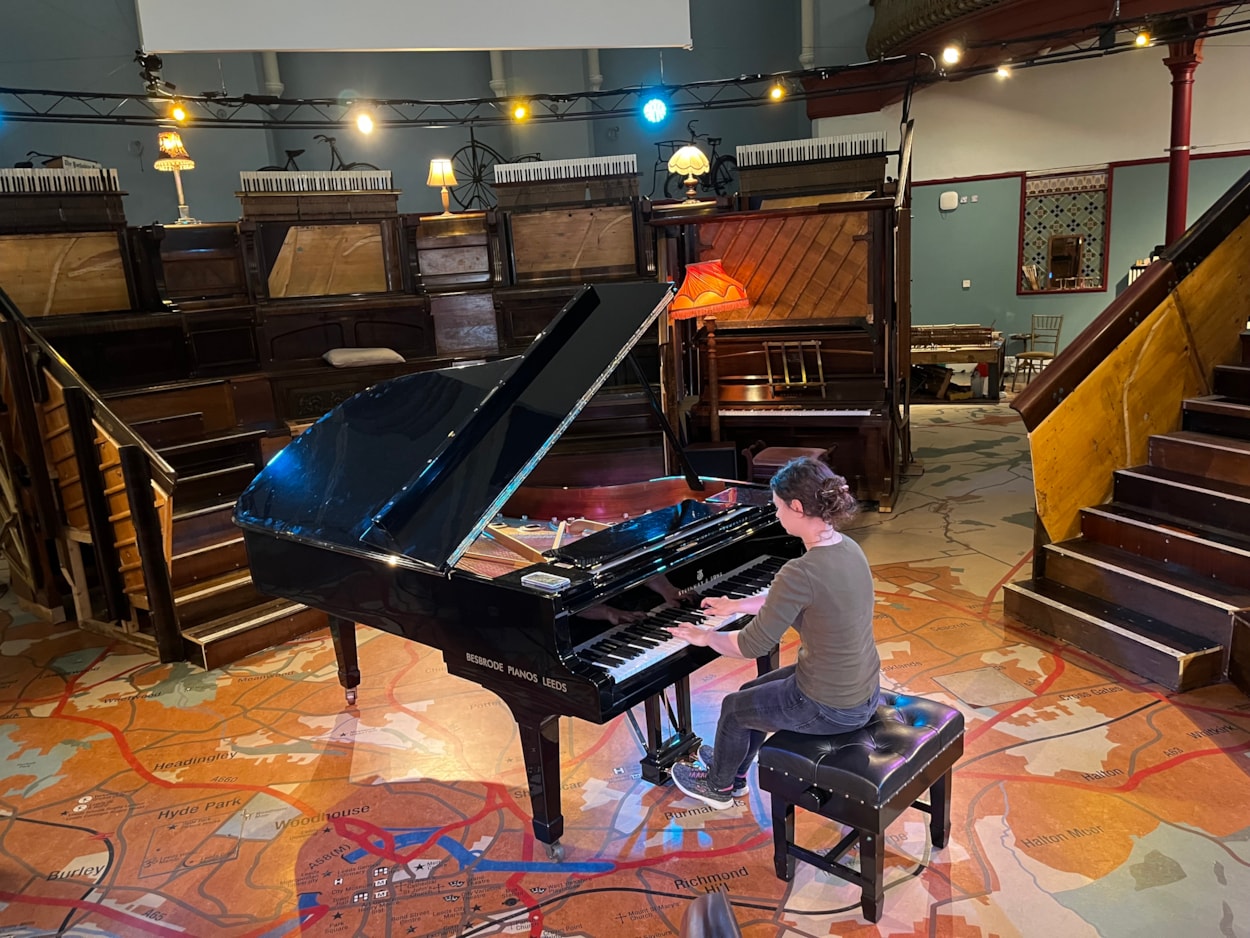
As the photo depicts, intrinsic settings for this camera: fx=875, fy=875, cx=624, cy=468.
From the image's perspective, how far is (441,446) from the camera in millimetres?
2885

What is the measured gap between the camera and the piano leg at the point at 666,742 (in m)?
3.21

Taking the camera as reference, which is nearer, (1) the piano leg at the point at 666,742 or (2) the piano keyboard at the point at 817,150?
(1) the piano leg at the point at 666,742

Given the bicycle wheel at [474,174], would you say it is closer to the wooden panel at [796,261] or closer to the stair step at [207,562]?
the wooden panel at [796,261]

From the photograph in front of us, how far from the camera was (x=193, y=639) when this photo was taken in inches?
182

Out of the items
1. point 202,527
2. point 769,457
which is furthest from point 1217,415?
point 202,527

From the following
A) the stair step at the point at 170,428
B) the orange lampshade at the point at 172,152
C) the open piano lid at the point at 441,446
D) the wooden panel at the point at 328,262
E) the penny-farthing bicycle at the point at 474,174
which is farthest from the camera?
the penny-farthing bicycle at the point at 474,174

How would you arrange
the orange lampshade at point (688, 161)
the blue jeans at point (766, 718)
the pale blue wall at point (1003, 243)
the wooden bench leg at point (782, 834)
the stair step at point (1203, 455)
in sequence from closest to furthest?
1. the blue jeans at point (766, 718)
2. the wooden bench leg at point (782, 834)
3. the stair step at point (1203, 455)
4. the orange lampshade at point (688, 161)
5. the pale blue wall at point (1003, 243)

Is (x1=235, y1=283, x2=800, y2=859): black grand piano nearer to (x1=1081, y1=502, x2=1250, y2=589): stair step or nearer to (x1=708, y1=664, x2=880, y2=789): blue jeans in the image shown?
(x1=708, y1=664, x2=880, y2=789): blue jeans

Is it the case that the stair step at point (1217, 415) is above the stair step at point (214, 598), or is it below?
above

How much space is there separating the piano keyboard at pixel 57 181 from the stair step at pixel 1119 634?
22.9 feet

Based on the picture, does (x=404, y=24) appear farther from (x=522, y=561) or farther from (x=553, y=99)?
(x=522, y=561)

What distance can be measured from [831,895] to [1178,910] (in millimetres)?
967

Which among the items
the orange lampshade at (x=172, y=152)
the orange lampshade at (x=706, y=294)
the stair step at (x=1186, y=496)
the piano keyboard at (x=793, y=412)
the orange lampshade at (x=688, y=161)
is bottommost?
the stair step at (x=1186, y=496)

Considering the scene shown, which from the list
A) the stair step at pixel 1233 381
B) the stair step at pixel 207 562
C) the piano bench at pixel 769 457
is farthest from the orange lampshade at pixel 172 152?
the stair step at pixel 1233 381
